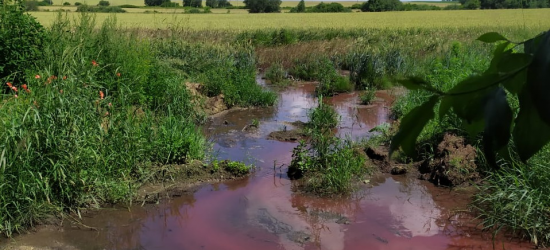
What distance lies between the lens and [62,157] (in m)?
5.63

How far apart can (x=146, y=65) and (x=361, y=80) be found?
23.9ft

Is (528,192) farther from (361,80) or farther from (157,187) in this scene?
(361,80)

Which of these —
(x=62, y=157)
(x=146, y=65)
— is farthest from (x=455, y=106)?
(x=146, y=65)

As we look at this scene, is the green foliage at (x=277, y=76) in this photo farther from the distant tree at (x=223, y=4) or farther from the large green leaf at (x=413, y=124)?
the distant tree at (x=223, y=4)

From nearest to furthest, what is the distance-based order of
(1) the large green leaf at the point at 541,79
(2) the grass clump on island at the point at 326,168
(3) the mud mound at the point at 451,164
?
(1) the large green leaf at the point at 541,79 → (2) the grass clump on island at the point at 326,168 → (3) the mud mound at the point at 451,164

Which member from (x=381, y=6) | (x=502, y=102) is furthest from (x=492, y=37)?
(x=381, y=6)

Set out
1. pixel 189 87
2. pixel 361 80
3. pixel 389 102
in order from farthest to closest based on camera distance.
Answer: pixel 361 80 → pixel 389 102 → pixel 189 87

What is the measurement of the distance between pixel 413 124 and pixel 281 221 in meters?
5.32

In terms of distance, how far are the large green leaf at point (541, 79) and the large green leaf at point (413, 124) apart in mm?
159

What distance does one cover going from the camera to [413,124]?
0.79 m

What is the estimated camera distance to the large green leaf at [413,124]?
2.56 feet

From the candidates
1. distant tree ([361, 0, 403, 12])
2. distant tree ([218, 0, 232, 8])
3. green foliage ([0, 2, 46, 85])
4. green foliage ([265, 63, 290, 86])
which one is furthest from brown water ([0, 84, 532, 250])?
distant tree ([361, 0, 403, 12])

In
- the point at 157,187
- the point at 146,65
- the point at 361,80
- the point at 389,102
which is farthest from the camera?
the point at 361,80

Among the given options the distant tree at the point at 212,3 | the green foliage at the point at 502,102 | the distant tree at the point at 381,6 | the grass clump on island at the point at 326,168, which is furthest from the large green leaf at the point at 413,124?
the distant tree at the point at 381,6
